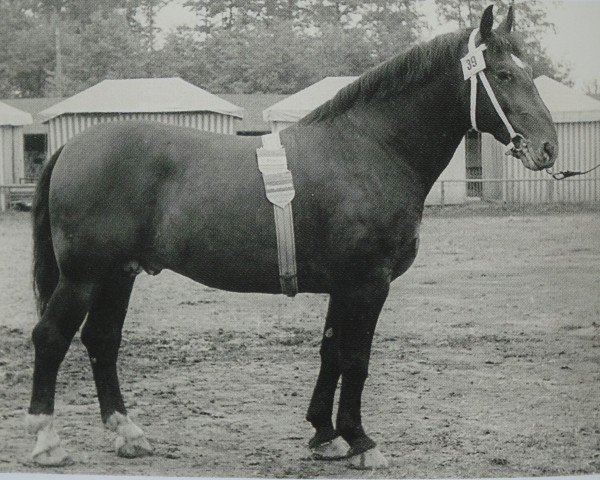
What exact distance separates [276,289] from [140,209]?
2.11 ft

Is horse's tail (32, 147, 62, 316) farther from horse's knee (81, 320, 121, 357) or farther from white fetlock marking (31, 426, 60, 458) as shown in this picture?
white fetlock marking (31, 426, 60, 458)

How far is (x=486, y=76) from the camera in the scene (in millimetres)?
2719

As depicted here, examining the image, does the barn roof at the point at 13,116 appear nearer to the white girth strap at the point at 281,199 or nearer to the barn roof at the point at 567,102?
the white girth strap at the point at 281,199

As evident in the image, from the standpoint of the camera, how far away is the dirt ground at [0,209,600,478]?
2.93 m

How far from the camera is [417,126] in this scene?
291cm

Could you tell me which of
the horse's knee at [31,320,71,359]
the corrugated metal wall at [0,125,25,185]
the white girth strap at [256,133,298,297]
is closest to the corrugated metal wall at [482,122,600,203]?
the white girth strap at [256,133,298,297]

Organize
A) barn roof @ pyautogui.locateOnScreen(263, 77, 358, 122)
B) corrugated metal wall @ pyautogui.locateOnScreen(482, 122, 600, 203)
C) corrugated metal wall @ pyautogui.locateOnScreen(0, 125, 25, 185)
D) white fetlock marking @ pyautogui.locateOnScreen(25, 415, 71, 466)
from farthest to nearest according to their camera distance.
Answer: barn roof @ pyautogui.locateOnScreen(263, 77, 358, 122)
corrugated metal wall @ pyautogui.locateOnScreen(0, 125, 25, 185)
corrugated metal wall @ pyautogui.locateOnScreen(482, 122, 600, 203)
white fetlock marking @ pyautogui.locateOnScreen(25, 415, 71, 466)

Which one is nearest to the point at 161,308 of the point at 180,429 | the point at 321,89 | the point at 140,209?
the point at 180,429

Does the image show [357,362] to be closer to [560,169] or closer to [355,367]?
[355,367]

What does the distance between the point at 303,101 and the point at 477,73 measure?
0.93 metres

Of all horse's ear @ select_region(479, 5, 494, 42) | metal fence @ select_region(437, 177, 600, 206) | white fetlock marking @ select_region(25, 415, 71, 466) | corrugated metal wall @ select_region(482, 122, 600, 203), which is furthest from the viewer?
metal fence @ select_region(437, 177, 600, 206)

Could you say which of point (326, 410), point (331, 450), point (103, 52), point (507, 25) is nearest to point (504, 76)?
point (507, 25)

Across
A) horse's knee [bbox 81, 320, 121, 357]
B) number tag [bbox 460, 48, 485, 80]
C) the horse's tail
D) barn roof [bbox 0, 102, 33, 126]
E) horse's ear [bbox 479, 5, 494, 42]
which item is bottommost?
horse's knee [bbox 81, 320, 121, 357]

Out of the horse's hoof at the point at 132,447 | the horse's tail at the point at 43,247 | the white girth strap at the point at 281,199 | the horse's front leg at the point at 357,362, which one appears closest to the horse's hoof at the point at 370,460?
the horse's front leg at the point at 357,362
